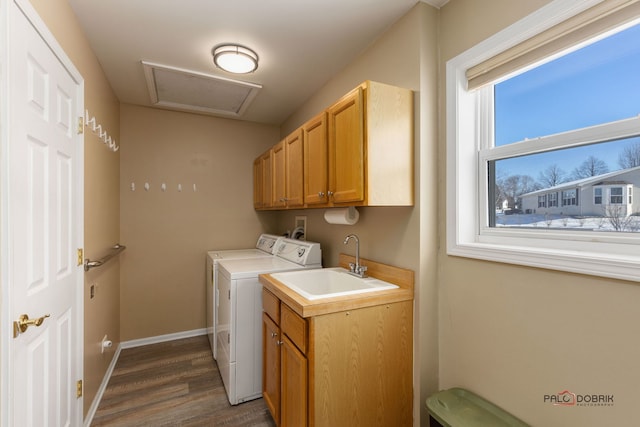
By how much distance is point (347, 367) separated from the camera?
4.76ft

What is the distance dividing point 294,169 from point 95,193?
4.66 ft

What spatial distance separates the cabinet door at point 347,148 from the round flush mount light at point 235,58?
80 cm

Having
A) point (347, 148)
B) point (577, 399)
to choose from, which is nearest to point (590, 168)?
point (577, 399)

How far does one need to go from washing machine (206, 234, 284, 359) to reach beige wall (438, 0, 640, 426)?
188cm

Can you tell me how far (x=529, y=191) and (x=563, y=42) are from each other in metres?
0.62

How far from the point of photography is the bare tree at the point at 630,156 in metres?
1.04

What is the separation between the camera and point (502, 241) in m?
1.45

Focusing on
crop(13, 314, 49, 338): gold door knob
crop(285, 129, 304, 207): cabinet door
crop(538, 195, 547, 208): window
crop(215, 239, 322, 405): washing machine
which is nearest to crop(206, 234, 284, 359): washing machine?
crop(215, 239, 322, 405): washing machine

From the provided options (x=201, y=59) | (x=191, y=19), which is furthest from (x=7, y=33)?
(x=201, y=59)

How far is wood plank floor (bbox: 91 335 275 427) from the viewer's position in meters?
1.95

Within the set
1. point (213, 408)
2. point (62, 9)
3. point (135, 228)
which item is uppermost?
point (62, 9)

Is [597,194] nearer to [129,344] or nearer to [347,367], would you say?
[347,367]

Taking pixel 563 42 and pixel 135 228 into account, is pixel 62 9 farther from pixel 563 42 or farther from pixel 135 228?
pixel 563 42

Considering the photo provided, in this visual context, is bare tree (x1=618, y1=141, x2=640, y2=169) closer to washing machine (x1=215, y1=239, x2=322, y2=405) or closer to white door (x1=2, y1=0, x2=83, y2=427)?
washing machine (x1=215, y1=239, x2=322, y2=405)
